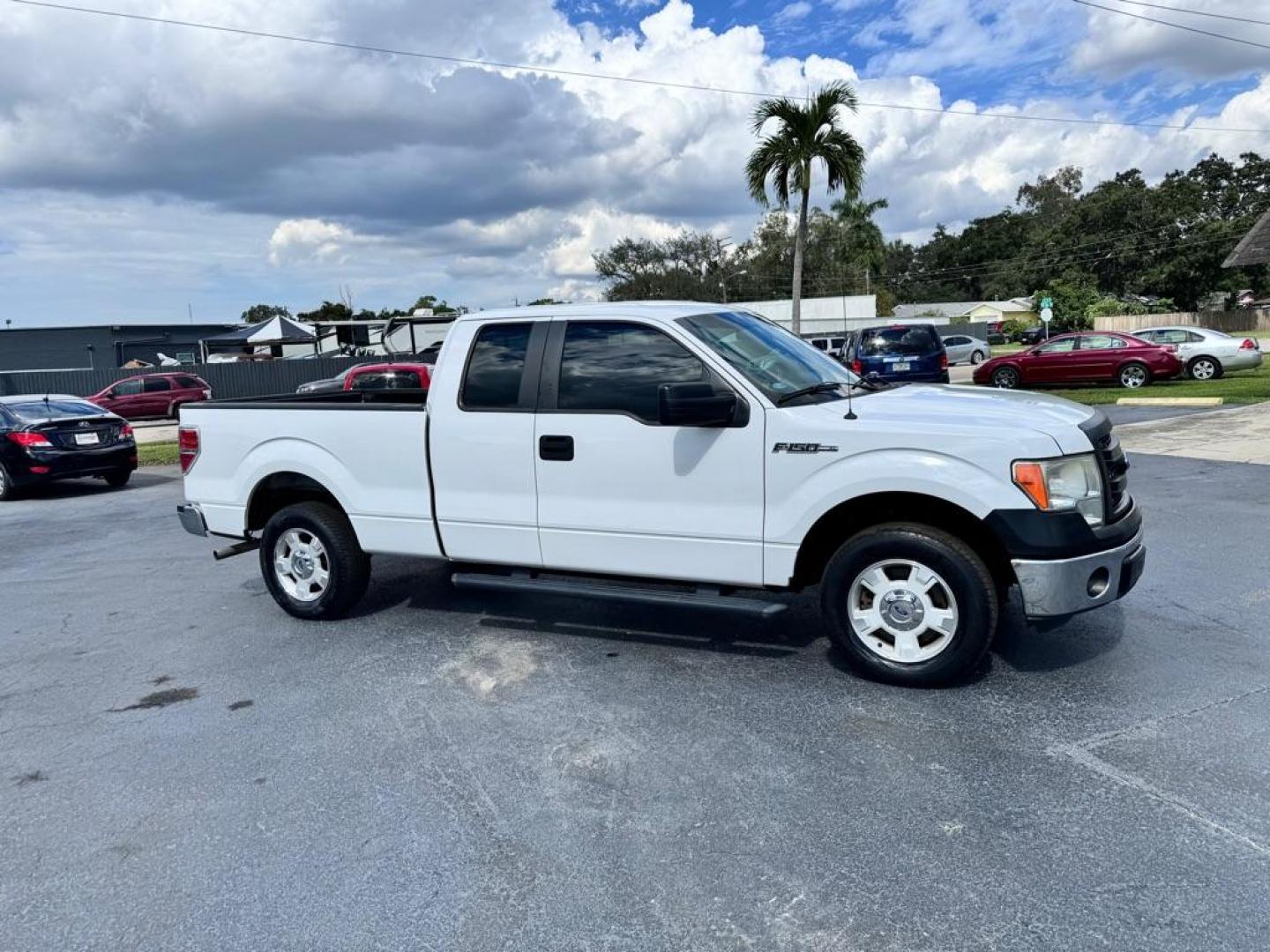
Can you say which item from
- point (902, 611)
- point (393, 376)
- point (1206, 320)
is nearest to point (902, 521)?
point (902, 611)

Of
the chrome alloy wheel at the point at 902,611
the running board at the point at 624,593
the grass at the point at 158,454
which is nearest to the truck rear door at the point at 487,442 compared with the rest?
the running board at the point at 624,593

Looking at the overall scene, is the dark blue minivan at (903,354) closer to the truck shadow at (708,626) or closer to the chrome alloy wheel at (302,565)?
the truck shadow at (708,626)

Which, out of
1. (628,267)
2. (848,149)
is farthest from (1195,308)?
(848,149)

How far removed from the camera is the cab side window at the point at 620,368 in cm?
478

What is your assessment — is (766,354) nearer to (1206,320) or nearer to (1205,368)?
(1205,368)

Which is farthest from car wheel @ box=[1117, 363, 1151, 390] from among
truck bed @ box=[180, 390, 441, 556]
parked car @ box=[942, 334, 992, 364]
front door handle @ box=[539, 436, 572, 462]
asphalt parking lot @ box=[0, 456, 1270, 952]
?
parked car @ box=[942, 334, 992, 364]

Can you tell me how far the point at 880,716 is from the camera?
4141 millimetres

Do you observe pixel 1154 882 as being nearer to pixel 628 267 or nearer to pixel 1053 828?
pixel 1053 828

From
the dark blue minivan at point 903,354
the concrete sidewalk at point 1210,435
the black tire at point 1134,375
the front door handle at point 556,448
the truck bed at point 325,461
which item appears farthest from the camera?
the black tire at point 1134,375

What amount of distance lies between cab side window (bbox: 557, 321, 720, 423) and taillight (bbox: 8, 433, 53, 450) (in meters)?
10.7

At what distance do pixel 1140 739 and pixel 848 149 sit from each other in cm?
1901

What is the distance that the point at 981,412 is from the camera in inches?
172

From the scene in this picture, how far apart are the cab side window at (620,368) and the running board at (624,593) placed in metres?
0.91

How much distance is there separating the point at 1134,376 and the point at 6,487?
22448 millimetres
